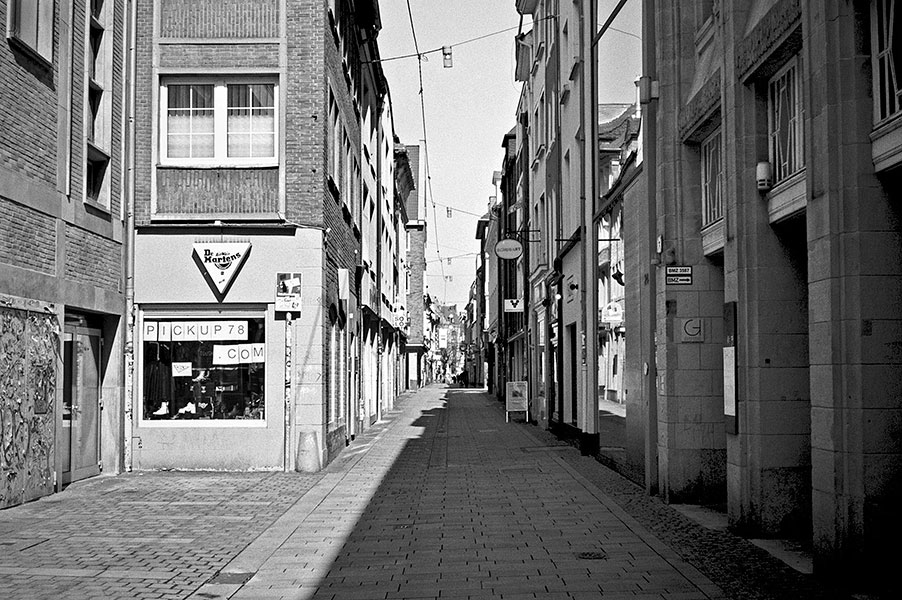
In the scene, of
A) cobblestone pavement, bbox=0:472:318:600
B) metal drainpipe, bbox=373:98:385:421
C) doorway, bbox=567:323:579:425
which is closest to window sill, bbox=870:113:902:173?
cobblestone pavement, bbox=0:472:318:600

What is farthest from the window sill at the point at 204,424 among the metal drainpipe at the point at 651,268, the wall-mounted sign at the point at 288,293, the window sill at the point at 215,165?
the metal drainpipe at the point at 651,268

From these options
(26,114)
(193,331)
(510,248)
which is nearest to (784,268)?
(26,114)

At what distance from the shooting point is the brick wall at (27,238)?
39.9 feet

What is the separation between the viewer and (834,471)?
7.59m

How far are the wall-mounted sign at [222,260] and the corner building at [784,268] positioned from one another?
6.60 m

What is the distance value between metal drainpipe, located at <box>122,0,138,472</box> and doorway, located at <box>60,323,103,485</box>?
0.55m

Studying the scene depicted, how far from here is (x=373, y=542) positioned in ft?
33.9

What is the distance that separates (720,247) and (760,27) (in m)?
2.99

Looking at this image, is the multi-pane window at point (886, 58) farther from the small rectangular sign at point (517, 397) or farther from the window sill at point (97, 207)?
the small rectangular sign at point (517, 397)

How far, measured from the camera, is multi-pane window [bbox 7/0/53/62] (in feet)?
40.5

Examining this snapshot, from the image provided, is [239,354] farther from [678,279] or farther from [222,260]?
[678,279]

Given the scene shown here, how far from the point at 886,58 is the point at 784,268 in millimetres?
2774

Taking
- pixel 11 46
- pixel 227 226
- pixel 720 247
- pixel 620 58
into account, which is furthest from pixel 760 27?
pixel 227 226

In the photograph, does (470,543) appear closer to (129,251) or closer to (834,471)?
(834,471)
